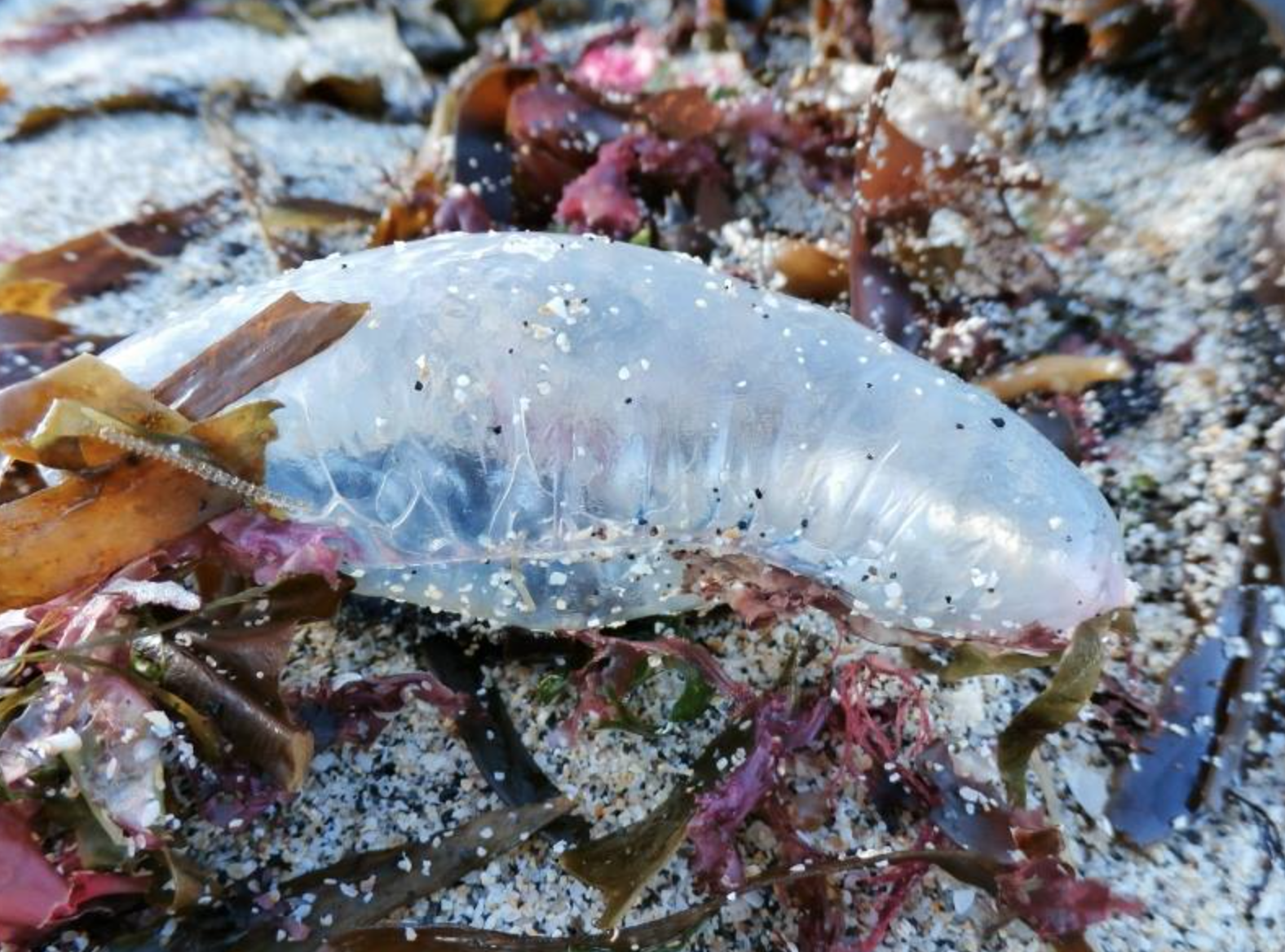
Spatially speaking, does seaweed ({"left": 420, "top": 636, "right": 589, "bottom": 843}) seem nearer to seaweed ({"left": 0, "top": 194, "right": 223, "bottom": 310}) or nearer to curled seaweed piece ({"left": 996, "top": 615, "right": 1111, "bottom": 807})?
curled seaweed piece ({"left": 996, "top": 615, "right": 1111, "bottom": 807})

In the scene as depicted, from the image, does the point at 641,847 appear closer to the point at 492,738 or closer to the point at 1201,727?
the point at 492,738

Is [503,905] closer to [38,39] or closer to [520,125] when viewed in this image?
[520,125]

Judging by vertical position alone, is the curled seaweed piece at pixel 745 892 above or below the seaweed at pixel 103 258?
below

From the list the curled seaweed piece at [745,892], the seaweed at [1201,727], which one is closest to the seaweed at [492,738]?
the curled seaweed piece at [745,892]

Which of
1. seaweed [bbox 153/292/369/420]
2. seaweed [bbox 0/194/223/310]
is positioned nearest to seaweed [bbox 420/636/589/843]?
seaweed [bbox 153/292/369/420]

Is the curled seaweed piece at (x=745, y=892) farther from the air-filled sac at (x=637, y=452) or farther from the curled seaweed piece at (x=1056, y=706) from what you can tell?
the air-filled sac at (x=637, y=452)

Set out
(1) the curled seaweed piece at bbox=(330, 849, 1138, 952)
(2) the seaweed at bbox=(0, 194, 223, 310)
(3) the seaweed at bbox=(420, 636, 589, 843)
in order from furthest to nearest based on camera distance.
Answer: (2) the seaweed at bbox=(0, 194, 223, 310)
(3) the seaweed at bbox=(420, 636, 589, 843)
(1) the curled seaweed piece at bbox=(330, 849, 1138, 952)

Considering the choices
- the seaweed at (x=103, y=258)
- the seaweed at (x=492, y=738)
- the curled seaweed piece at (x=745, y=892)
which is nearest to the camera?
the curled seaweed piece at (x=745, y=892)

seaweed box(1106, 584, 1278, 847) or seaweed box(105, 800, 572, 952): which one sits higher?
seaweed box(1106, 584, 1278, 847)

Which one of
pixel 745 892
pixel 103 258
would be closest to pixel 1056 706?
pixel 745 892
